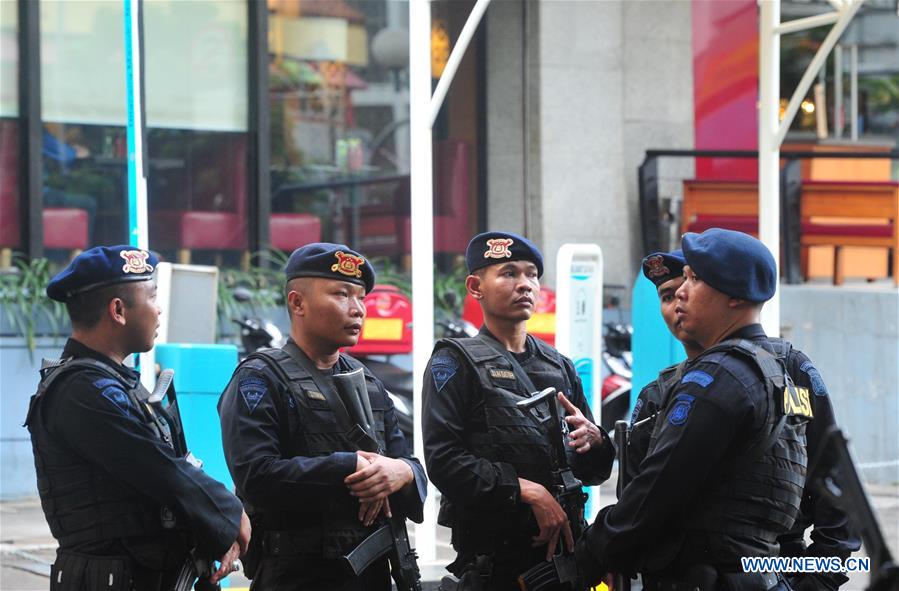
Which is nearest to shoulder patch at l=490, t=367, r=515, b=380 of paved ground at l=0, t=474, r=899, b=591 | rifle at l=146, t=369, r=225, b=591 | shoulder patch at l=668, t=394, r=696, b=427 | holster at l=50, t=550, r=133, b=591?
shoulder patch at l=668, t=394, r=696, b=427

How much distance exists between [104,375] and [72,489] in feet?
1.17

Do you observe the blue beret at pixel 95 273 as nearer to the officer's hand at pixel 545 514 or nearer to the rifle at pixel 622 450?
the officer's hand at pixel 545 514

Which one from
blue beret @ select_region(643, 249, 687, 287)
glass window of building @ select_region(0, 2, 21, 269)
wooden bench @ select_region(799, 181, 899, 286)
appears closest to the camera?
blue beret @ select_region(643, 249, 687, 287)

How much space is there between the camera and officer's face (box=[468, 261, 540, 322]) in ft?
16.8

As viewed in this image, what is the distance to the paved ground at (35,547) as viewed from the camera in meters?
7.67

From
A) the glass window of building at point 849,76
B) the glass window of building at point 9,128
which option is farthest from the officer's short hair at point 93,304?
the glass window of building at point 849,76

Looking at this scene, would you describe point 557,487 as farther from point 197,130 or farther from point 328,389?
point 197,130

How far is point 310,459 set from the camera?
14.3 feet

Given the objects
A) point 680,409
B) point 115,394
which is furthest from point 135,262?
point 680,409

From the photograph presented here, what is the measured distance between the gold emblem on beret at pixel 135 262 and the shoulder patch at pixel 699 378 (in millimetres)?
1751

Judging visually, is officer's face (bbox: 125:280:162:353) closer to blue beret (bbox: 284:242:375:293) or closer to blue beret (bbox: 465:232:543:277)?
blue beret (bbox: 284:242:375:293)

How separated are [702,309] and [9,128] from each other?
367 inches

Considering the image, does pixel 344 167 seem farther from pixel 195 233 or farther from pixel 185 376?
pixel 185 376

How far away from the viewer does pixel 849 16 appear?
866 cm
